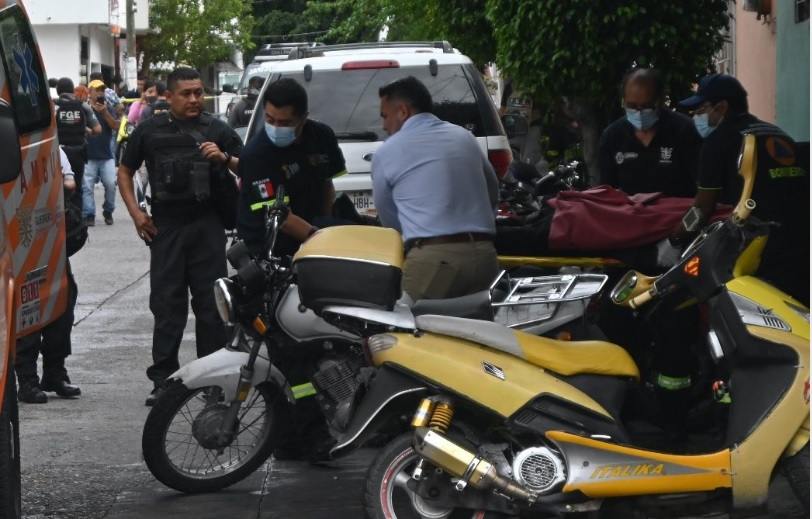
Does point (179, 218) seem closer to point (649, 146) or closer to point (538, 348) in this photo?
point (649, 146)

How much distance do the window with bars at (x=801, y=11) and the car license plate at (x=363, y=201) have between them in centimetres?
398

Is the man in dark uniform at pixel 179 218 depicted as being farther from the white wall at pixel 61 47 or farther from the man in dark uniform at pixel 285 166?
the white wall at pixel 61 47

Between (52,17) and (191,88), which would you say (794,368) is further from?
(52,17)

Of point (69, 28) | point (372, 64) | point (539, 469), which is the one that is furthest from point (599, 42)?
point (69, 28)

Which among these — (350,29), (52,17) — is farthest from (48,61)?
(350,29)

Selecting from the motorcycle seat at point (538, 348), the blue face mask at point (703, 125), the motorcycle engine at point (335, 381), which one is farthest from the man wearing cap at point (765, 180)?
the motorcycle engine at point (335, 381)

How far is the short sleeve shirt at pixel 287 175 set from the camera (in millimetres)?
7242

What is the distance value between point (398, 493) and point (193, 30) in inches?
2186

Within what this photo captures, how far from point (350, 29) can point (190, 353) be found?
20734 millimetres

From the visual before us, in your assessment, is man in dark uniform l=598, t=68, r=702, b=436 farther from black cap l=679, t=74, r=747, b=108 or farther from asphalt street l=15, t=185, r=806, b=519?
asphalt street l=15, t=185, r=806, b=519

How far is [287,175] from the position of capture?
7.39 m

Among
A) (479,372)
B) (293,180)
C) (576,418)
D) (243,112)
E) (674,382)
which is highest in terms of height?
(293,180)

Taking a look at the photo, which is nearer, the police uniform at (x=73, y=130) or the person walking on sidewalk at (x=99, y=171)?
the police uniform at (x=73, y=130)

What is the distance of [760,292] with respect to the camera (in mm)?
5309
